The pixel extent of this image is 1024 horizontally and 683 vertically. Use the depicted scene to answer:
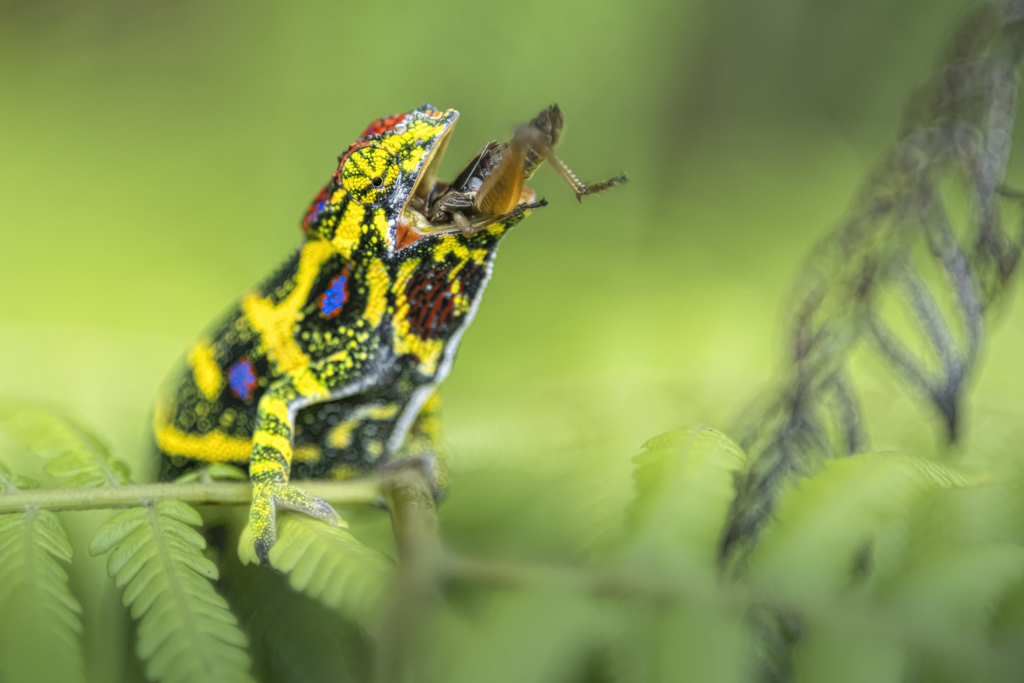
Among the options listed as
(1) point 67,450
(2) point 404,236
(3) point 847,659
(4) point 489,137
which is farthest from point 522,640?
(4) point 489,137

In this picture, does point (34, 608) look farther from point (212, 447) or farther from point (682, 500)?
point (682, 500)

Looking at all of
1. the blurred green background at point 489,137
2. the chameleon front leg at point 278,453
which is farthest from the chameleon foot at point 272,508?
the blurred green background at point 489,137

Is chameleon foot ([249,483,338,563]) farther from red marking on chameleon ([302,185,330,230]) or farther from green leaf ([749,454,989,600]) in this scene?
green leaf ([749,454,989,600])

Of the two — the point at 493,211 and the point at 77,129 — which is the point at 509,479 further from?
the point at 77,129

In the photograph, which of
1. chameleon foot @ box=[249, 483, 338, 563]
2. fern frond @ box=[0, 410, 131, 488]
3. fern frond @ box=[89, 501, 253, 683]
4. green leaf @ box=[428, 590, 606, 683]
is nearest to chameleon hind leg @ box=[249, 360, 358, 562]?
chameleon foot @ box=[249, 483, 338, 563]

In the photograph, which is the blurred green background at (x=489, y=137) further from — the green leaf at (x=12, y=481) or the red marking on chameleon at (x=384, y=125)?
Answer: the green leaf at (x=12, y=481)

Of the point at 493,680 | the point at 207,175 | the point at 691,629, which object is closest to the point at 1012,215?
the point at 691,629
